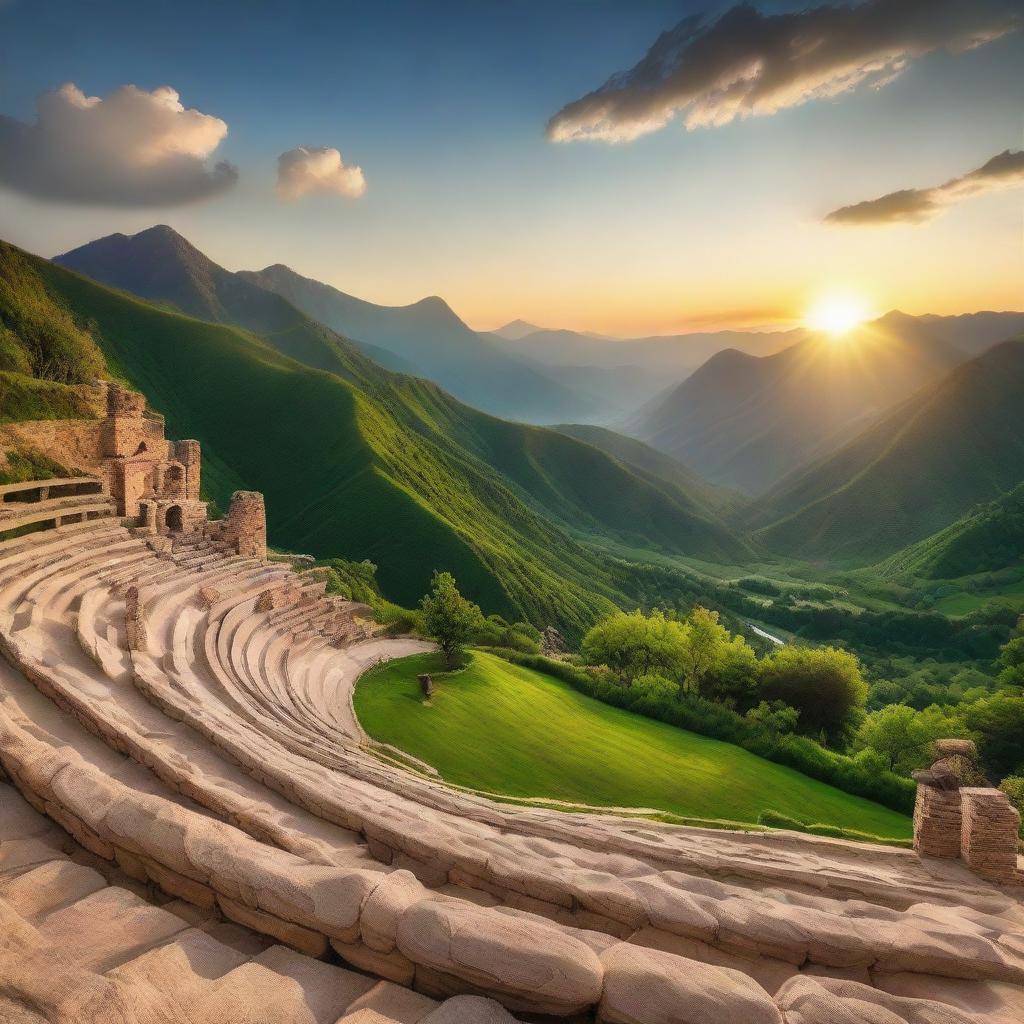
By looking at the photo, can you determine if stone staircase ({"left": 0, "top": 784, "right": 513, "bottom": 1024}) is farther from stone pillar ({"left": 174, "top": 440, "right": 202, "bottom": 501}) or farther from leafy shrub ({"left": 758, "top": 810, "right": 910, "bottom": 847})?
stone pillar ({"left": 174, "top": 440, "right": 202, "bottom": 501})

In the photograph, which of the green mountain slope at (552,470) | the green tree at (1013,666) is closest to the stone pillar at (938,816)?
the green tree at (1013,666)

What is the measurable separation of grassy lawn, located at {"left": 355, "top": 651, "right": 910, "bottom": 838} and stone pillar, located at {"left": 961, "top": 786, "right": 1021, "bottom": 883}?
13.3 m

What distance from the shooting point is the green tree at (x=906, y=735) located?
36747mm

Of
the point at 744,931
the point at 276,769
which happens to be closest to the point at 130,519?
the point at 276,769

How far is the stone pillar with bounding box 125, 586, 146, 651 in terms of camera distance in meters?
15.6

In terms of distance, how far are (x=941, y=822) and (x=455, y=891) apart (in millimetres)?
10022

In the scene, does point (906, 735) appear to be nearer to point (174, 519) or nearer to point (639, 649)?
point (639, 649)

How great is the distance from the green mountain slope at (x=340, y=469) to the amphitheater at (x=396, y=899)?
197 ft

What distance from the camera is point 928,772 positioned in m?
11.6

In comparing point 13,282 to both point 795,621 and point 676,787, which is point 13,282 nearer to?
point 676,787

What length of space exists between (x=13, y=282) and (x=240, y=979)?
337 feet

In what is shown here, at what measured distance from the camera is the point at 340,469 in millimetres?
89812

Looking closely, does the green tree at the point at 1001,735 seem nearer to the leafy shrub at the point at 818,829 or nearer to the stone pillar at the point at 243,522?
the leafy shrub at the point at 818,829

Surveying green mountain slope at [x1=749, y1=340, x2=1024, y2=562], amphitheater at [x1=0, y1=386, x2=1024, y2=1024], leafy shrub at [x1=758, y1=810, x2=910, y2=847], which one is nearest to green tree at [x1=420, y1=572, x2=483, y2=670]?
leafy shrub at [x1=758, y1=810, x2=910, y2=847]
